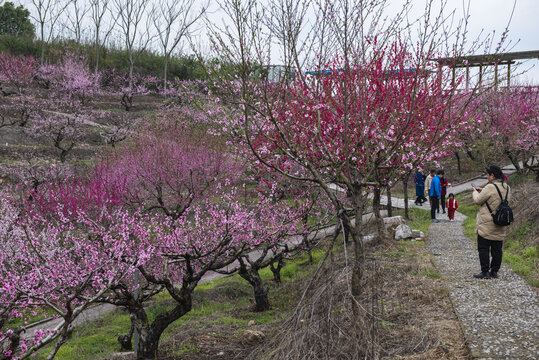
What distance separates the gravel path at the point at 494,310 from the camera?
450 centimetres

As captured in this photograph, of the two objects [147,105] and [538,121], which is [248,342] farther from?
[147,105]

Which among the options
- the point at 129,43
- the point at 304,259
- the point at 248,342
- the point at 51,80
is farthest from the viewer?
the point at 129,43

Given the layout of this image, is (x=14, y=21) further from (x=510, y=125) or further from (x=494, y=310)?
(x=494, y=310)

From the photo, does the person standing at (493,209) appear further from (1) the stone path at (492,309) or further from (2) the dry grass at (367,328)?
(2) the dry grass at (367,328)

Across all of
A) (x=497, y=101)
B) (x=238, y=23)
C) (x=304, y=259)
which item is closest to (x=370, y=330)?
(x=238, y=23)

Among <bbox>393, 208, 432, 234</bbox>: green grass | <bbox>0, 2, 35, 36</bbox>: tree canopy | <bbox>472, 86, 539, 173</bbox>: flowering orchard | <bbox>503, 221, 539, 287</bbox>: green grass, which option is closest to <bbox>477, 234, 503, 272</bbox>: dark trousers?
<bbox>503, 221, 539, 287</bbox>: green grass

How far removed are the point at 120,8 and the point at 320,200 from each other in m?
34.4

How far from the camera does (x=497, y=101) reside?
22.2 metres

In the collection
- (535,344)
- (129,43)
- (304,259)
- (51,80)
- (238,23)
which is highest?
(129,43)

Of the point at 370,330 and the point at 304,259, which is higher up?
the point at 370,330

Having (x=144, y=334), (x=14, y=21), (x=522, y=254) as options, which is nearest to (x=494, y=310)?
(x=522, y=254)

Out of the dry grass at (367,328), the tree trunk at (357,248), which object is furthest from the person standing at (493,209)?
the tree trunk at (357,248)

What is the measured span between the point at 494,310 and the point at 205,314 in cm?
640

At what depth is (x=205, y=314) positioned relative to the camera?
10.0m
